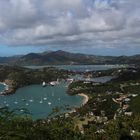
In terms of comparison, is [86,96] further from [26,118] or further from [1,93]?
[26,118]

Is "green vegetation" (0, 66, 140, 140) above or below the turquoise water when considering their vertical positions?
above

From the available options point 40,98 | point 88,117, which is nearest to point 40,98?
point 40,98

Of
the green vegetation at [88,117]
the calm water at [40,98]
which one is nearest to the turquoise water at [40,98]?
the calm water at [40,98]

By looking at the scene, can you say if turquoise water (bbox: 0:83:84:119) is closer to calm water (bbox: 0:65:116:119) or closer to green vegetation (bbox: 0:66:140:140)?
calm water (bbox: 0:65:116:119)

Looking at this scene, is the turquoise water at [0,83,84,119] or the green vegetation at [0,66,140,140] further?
the turquoise water at [0,83,84,119]

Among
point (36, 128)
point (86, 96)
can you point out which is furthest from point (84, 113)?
point (36, 128)

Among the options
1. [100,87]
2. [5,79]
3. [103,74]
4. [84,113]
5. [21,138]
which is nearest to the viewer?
[21,138]

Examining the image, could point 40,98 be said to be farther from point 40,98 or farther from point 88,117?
point 88,117

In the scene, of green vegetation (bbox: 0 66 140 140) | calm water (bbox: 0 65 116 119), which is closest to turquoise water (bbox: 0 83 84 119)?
calm water (bbox: 0 65 116 119)
